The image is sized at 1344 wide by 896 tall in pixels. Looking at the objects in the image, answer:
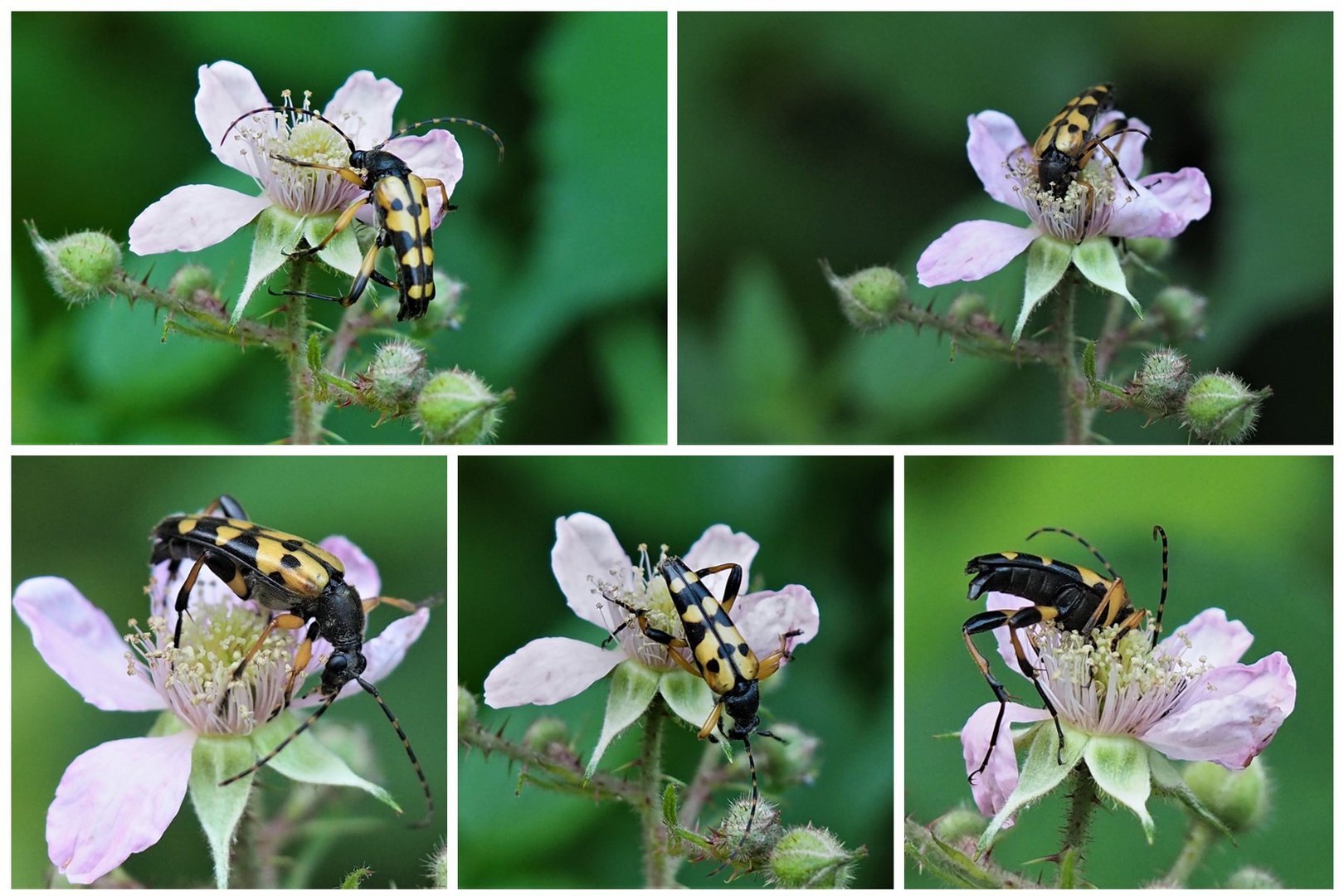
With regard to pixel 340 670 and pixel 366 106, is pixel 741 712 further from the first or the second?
pixel 366 106

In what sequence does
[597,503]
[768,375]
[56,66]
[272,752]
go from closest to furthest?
[272,752] < [597,503] < [56,66] < [768,375]

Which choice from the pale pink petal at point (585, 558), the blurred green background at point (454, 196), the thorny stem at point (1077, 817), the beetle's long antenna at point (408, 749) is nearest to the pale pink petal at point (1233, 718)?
the thorny stem at point (1077, 817)

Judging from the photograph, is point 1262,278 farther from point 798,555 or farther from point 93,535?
point 93,535

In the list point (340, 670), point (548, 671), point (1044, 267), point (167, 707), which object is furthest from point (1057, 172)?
point (167, 707)

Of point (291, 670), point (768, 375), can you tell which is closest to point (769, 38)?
point (768, 375)

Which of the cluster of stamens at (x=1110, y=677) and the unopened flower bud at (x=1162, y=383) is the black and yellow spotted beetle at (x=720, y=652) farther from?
the unopened flower bud at (x=1162, y=383)

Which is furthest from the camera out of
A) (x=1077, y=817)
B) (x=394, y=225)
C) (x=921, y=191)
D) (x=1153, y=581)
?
(x=921, y=191)
